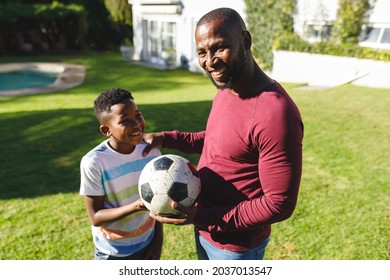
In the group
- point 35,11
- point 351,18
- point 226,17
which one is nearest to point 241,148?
point 226,17

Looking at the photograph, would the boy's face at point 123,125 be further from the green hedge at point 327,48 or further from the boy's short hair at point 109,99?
the green hedge at point 327,48

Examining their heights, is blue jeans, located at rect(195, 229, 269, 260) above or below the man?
below

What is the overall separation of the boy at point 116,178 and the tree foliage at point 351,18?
43.1ft

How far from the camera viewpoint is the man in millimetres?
1669

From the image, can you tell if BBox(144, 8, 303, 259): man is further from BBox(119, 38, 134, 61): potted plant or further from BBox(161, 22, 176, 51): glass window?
BBox(119, 38, 134, 61): potted plant

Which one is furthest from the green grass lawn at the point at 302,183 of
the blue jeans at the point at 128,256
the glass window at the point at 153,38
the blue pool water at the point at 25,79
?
the glass window at the point at 153,38

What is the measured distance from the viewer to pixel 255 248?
2150mm

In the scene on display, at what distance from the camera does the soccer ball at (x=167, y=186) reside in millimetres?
2037

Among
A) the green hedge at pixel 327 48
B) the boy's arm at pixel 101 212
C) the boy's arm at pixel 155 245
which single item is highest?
the boy's arm at pixel 101 212

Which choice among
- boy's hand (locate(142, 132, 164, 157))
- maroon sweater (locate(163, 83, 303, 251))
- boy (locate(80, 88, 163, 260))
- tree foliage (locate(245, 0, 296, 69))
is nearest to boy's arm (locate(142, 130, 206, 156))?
boy's hand (locate(142, 132, 164, 157))

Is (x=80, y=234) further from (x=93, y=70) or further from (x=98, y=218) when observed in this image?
(x=93, y=70)

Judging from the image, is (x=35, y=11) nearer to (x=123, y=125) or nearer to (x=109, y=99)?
(x=109, y=99)

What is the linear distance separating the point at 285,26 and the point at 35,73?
570 inches

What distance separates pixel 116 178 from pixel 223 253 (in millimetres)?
870
